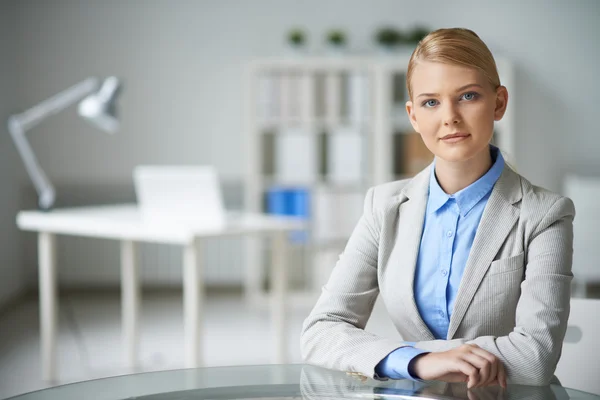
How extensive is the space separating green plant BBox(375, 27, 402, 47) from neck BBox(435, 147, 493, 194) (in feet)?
14.9

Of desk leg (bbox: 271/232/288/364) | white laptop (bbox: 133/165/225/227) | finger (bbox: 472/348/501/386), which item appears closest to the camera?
finger (bbox: 472/348/501/386)

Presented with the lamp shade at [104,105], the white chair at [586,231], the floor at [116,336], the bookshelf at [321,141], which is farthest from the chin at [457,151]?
the white chair at [586,231]

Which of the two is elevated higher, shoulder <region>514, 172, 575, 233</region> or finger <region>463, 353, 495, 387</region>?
shoulder <region>514, 172, 575, 233</region>

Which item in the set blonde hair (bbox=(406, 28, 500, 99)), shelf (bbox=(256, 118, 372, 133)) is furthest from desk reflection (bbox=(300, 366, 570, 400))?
shelf (bbox=(256, 118, 372, 133))

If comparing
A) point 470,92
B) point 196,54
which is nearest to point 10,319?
point 196,54

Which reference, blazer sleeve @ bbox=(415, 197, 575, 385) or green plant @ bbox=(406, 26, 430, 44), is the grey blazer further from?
green plant @ bbox=(406, 26, 430, 44)

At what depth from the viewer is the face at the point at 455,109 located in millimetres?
1261

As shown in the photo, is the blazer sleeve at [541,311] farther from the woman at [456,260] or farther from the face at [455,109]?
the face at [455,109]

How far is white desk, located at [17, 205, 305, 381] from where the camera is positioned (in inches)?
121

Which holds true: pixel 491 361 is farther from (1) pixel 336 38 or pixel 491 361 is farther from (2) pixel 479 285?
(1) pixel 336 38

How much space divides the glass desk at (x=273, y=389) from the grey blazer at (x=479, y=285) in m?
0.10

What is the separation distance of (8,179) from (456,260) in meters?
4.90

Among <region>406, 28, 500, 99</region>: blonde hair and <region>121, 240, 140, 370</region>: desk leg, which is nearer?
<region>406, 28, 500, 99</region>: blonde hair

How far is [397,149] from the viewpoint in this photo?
5.74m
